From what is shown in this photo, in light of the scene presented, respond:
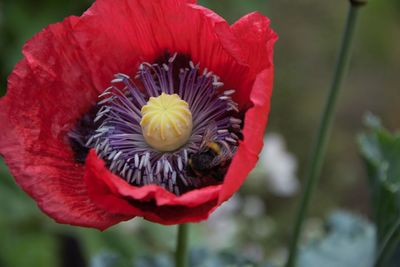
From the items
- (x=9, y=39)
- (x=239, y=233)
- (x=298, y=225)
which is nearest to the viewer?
(x=298, y=225)

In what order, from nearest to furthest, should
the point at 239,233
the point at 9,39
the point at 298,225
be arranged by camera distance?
the point at 298,225 → the point at 9,39 → the point at 239,233

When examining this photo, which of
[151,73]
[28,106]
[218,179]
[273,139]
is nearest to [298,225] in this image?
[218,179]

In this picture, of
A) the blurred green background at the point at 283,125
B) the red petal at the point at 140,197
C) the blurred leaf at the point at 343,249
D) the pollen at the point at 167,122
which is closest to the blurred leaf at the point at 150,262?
the blurred green background at the point at 283,125

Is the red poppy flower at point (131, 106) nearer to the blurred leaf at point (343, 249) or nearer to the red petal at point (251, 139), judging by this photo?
the red petal at point (251, 139)

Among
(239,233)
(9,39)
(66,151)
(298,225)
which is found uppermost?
(66,151)

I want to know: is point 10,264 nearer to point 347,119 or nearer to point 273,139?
point 273,139

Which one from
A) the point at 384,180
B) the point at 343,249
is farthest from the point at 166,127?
the point at 343,249

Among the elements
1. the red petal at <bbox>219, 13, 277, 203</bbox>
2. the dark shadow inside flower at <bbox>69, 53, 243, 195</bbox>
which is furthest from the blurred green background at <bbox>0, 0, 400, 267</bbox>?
the red petal at <bbox>219, 13, 277, 203</bbox>
